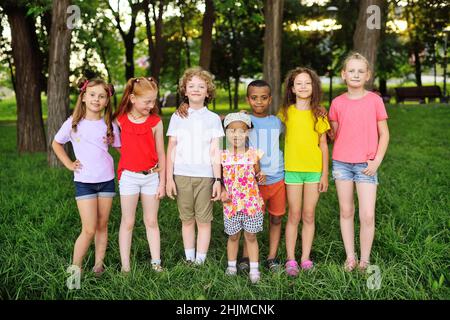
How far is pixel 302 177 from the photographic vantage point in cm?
358

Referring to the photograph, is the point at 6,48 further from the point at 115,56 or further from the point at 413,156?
the point at 413,156

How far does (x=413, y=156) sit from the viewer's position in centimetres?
801

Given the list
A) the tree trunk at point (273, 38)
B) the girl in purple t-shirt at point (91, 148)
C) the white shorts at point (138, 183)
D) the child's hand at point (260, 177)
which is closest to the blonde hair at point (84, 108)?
the girl in purple t-shirt at point (91, 148)

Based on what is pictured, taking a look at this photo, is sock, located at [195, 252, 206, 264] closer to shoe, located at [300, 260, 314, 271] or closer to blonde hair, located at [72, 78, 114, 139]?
shoe, located at [300, 260, 314, 271]

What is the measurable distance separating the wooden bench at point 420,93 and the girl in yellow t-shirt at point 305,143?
1776 cm

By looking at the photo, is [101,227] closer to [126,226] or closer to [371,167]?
[126,226]

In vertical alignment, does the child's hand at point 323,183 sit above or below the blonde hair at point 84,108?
below

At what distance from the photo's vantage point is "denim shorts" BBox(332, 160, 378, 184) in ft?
11.3

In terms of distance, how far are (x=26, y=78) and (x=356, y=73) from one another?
790 centimetres

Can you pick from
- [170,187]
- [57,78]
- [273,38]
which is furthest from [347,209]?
[273,38]

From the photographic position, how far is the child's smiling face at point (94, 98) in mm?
3377

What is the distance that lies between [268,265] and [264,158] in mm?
878

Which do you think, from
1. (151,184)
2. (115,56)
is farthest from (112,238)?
(115,56)

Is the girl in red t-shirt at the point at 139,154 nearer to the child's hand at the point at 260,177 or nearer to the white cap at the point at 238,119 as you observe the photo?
the white cap at the point at 238,119
